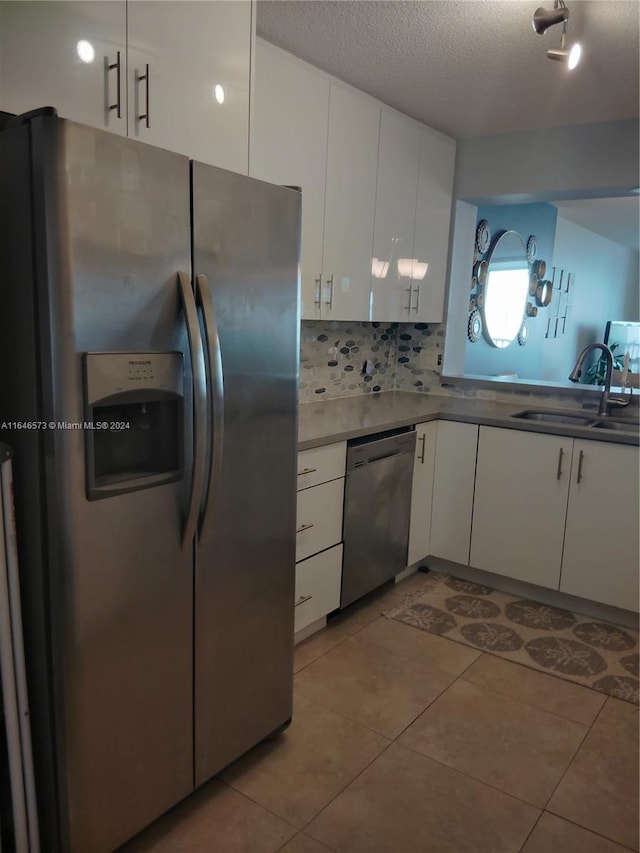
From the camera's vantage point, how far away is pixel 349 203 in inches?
118

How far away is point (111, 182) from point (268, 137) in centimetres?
137

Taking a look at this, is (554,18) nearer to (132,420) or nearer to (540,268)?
(132,420)

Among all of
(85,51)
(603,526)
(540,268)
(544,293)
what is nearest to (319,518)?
(603,526)

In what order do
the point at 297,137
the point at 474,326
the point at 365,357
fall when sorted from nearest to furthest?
the point at 297,137, the point at 365,357, the point at 474,326

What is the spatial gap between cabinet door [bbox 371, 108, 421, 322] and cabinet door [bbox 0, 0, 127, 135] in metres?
1.71

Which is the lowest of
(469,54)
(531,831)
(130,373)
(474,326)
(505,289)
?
(531,831)

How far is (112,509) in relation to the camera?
1.44 meters

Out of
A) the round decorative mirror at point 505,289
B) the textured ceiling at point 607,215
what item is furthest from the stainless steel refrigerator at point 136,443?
the textured ceiling at point 607,215

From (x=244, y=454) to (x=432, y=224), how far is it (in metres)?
2.34

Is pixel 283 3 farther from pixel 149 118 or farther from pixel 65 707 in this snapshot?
pixel 65 707

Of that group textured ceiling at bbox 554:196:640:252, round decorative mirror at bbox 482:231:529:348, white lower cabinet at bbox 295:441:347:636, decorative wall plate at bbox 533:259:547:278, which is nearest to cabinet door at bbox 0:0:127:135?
white lower cabinet at bbox 295:441:347:636

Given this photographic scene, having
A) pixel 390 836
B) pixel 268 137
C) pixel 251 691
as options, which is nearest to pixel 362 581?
pixel 251 691

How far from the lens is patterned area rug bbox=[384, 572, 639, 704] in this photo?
254cm

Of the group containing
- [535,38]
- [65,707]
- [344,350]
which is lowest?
[65,707]
